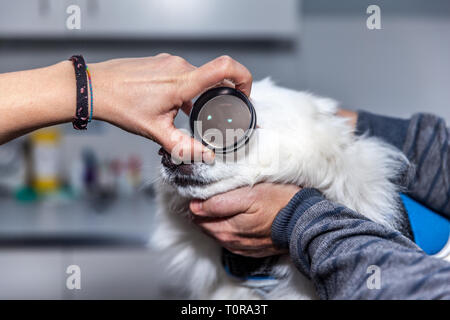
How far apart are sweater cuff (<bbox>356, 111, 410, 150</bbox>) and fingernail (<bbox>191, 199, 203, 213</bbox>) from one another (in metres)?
0.34

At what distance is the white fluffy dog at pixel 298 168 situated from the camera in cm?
64

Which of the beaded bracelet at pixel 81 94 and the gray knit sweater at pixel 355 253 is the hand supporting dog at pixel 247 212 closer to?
the gray knit sweater at pixel 355 253

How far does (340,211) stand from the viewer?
518mm

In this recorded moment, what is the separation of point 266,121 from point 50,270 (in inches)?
45.3

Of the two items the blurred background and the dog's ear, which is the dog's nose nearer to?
the dog's ear

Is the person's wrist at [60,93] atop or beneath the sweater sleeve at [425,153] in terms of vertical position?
atop

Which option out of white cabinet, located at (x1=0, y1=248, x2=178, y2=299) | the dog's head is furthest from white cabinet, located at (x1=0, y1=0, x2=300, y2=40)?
the dog's head

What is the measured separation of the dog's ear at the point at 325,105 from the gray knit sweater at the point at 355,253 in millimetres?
174

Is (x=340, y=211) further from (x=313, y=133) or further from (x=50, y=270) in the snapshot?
(x=50, y=270)

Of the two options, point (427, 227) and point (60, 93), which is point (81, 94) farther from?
point (427, 227)

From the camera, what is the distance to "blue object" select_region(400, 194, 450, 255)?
659 mm

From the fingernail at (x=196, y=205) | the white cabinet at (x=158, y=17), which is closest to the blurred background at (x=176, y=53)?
the white cabinet at (x=158, y=17)

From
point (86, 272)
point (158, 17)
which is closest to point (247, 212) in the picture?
point (86, 272)

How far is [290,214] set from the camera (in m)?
0.58
